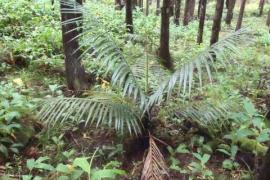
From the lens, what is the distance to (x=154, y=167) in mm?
3475

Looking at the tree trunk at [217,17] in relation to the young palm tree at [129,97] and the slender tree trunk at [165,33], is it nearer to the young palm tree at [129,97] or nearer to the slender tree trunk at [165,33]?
the slender tree trunk at [165,33]

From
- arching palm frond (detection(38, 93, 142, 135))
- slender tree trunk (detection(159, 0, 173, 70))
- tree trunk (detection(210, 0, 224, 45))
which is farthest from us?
tree trunk (detection(210, 0, 224, 45))

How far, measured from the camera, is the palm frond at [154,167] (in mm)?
3382

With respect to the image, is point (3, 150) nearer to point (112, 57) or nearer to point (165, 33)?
point (112, 57)

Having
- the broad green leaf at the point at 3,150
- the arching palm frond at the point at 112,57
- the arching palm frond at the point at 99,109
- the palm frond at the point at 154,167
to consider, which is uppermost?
the arching palm frond at the point at 112,57

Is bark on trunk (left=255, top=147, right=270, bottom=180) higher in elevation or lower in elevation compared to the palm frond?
higher

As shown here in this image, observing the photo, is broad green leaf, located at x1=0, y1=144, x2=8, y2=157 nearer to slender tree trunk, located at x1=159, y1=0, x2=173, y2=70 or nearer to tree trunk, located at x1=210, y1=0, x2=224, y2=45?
slender tree trunk, located at x1=159, y1=0, x2=173, y2=70

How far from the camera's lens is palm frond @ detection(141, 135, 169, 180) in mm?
3382

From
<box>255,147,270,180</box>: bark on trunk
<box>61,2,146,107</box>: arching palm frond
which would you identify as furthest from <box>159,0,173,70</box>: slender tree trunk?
<box>255,147,270,180</box>: bark on trunk

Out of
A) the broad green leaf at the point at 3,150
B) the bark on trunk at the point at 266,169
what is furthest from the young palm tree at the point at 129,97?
the bark on trunk at the point at 266,169

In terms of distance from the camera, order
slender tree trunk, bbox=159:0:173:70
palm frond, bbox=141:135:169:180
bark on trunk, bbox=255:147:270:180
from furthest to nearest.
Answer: slender tree trunk, bbox=159:0:173:70, palm frond, bbox=141:135:169:180, bark on trunk, bbox=255:147:270:180

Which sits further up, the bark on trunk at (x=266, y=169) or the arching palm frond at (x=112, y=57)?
the arching palm frond at (x=112, y=57)

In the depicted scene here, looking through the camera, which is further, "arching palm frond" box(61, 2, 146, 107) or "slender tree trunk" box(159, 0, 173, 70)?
"slender tree trunk" box(159, 0, 173, 70)

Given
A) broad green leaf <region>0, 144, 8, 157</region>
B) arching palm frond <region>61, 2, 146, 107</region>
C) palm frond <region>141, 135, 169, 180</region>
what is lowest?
broad green leaf <region>0, 144, 8, 157</region>
